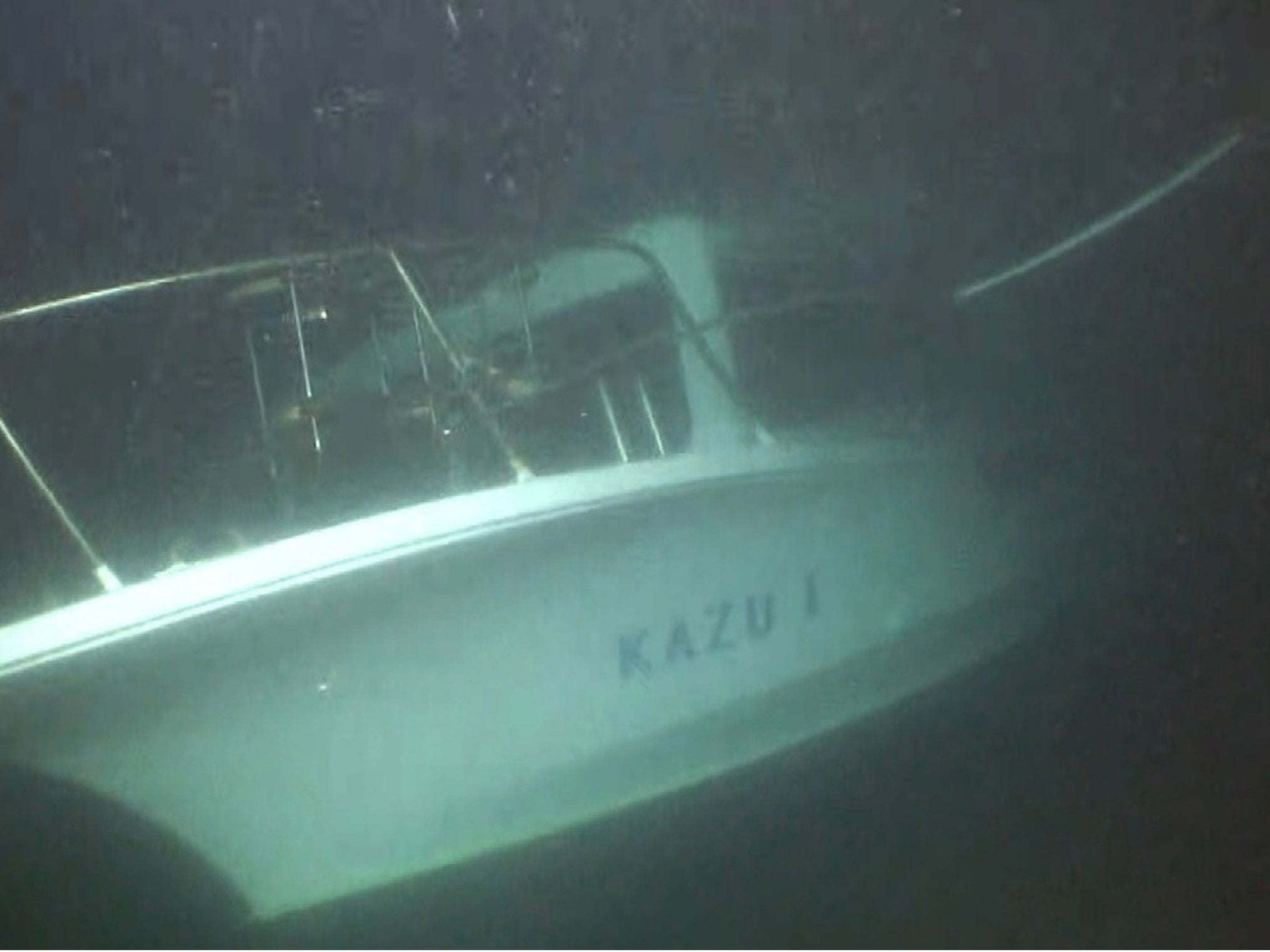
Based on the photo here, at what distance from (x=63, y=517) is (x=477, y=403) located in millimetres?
184

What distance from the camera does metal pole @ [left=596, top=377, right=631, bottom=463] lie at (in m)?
0.76

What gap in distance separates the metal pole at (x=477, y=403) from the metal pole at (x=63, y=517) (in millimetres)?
171

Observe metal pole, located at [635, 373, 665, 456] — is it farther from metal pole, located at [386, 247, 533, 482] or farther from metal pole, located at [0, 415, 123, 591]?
metal pole, located at [0, 415, 123, 591]

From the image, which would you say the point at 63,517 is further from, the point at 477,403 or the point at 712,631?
the point at 712,631

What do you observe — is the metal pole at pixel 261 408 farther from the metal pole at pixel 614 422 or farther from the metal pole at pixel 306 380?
the metal pole at pixel 614 422

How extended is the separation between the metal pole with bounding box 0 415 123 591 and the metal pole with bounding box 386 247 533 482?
0.17 metres

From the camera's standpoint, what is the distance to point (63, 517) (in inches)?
27.8

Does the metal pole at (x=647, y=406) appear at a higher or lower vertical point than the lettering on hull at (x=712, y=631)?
higher

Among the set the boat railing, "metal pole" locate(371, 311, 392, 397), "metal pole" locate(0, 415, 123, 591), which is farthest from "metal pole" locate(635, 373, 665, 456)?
"metal pole" locate(0, 415, 123, 591)

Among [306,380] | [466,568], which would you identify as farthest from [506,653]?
[306,380]

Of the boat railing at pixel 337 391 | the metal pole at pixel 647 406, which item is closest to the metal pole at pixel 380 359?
the boat railing at pixel 337 391

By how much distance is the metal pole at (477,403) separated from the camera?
74 centimetres

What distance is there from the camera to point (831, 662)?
0.79 m

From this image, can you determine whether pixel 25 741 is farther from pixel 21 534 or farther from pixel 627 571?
pixel 627 571
